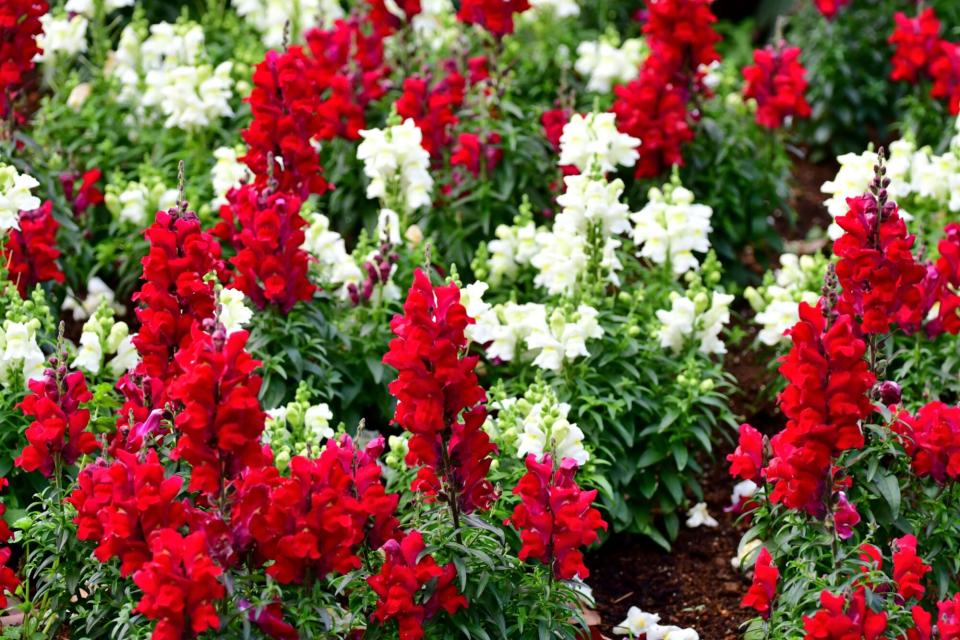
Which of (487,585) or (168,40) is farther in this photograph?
(168,40)

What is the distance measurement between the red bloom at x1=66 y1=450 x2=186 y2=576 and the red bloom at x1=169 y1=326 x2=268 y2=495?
0.34 feet

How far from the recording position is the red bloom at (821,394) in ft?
14.3

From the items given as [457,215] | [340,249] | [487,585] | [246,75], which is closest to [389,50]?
[246,75]

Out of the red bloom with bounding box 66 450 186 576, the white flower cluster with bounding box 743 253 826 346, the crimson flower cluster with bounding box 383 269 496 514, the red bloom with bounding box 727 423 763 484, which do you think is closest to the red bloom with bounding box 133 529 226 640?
the red bloom with bounding box 66 450 186 576

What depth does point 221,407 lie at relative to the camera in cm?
392

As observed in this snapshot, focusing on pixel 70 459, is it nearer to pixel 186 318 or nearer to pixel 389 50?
pixel 186 318

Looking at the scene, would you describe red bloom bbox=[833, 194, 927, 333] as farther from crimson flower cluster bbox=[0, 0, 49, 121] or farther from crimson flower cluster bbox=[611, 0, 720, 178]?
crimson flower cluster bbox=[0, 0, 49, 121]

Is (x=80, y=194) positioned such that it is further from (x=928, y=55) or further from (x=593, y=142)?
(x=928, y=55)

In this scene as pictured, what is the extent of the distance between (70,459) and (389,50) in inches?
155

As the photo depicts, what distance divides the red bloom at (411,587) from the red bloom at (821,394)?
A: 1.11 metres

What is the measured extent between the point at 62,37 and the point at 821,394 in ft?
15.2

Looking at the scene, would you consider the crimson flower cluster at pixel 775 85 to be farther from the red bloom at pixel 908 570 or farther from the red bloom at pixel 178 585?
the red bloom at pixel 178 585

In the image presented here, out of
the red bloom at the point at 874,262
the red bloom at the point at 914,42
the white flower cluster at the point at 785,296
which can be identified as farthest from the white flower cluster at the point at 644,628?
the red bloom at the point at 914,42

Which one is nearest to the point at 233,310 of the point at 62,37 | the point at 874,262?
the point at 874,262
